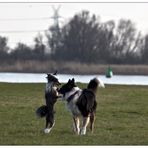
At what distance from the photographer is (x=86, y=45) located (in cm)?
7219

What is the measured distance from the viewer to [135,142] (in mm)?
12250

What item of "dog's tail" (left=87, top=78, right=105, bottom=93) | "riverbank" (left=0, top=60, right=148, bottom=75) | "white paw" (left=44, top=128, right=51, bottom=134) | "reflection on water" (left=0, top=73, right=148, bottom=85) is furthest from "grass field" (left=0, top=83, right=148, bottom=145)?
"riverbank" (left=0, top=60, right=148, bottom=75)

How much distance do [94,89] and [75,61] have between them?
49842 mm

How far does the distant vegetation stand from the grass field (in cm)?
4035

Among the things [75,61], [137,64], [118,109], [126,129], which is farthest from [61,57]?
[126,129]

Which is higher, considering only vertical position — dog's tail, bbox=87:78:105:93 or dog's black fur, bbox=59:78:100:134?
dog's tail, bbox=87:78:105:93

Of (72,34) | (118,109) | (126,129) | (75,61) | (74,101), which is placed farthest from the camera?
(72,34)

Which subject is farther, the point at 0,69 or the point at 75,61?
the point at 75,61

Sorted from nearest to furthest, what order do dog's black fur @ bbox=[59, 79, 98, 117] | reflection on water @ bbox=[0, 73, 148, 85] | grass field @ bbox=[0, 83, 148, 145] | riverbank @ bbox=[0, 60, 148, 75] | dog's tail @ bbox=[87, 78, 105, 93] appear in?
grass field @ bbox=[0, 83, 148, 145] → dog's black fur @ bbox=[59, 79, 98, 117] → dog's tail @ bbox=[87, 78, 105, 93] → reflection on water @ bbox=[0, 73, 148, 85] → riverbank @ bbox=[0, 60, 148, 75]

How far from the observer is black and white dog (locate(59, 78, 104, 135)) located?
13227 millimetres

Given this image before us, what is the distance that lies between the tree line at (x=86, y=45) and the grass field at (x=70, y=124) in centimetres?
4104

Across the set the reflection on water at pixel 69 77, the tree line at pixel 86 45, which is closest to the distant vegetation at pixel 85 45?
the tree line at pixel 86 45

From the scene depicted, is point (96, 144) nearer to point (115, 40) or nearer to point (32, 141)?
point (32, 141)

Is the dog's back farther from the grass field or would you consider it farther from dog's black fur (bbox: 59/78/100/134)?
the grass field
